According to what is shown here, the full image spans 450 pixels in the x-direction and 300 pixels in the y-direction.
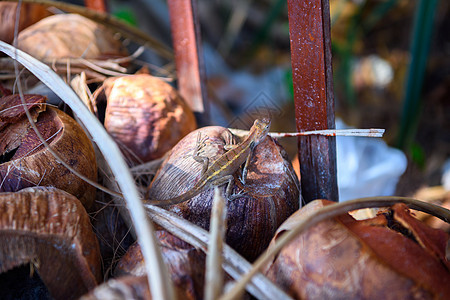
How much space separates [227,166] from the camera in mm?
912

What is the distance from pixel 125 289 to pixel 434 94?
88.7 inches

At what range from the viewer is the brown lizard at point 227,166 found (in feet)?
2.51

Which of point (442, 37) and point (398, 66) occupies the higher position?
point (442, 37)

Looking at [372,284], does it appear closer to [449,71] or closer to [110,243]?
[110,243]

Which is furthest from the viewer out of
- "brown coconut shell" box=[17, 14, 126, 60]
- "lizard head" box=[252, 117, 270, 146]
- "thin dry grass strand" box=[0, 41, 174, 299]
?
"brown coconut shell" box=[17, 14, 126, 60]

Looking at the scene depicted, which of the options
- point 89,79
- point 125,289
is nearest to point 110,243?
point 125,289

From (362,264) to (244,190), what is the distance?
0.31 meters

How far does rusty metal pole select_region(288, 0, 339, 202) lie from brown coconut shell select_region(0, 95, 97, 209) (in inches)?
17.8

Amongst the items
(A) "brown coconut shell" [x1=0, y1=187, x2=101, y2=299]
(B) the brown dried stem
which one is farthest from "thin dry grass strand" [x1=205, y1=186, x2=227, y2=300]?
(B) the brown dried stem

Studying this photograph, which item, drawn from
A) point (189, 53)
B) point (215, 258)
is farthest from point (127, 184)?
point (189, 53)

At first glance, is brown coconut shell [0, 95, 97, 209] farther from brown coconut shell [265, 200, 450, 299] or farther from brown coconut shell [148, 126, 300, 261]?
brown coconut shell [265, 200, 450, 299]

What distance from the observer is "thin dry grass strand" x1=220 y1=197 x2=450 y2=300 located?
17.9 inches

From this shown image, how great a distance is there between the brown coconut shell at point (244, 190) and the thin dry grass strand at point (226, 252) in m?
0.08

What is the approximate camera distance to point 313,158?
84cm
